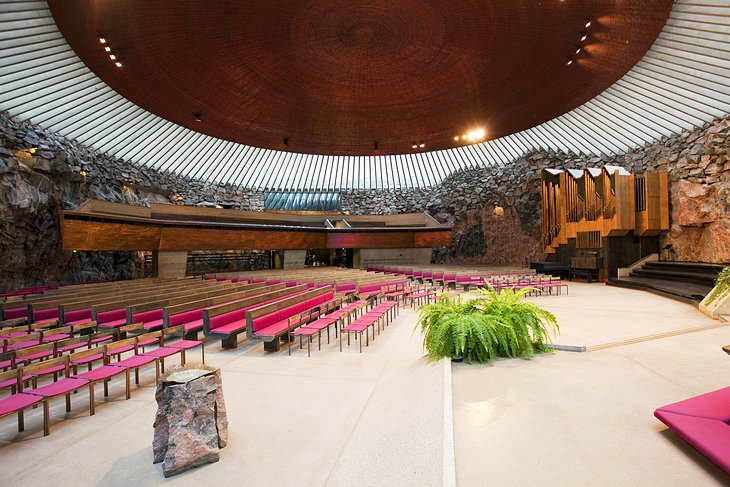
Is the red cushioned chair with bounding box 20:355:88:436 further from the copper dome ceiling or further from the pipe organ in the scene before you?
the pipe organ

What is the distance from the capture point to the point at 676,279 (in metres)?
13.9

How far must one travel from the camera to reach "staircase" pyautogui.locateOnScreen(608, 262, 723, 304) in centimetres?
1084

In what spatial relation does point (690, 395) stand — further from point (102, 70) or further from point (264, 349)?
point (102, 70)

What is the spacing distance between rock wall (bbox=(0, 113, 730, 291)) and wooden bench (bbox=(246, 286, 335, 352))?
14789mm

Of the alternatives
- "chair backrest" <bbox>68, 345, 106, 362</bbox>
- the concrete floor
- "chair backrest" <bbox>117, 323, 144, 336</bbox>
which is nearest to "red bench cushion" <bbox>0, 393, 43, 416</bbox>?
the concrete floor

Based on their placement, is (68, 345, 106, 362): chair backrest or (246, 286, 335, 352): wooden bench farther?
(246, 286, 335, 352): wooden bench

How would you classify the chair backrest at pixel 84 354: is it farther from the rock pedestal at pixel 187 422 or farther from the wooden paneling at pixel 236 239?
the wooden paneling at pixel 236 239

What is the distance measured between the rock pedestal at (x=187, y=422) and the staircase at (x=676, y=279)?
11413 millimetres

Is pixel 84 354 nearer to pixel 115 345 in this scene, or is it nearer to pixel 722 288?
pixel 115 345

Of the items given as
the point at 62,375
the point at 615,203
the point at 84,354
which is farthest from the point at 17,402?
the point at 615,203

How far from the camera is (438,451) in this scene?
97.3 inches

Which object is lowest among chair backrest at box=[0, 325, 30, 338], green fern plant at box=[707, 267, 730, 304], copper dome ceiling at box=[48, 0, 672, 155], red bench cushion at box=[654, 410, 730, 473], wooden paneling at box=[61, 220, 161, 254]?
chair backrest at box=[0, 325, 30, 338]

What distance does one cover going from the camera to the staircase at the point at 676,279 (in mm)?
10843

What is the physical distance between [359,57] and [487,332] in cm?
1159
